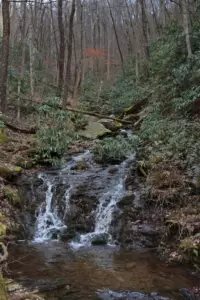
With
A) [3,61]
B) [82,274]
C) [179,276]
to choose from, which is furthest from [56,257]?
[3,61]

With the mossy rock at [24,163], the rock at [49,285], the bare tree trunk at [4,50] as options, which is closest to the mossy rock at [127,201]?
the mossy rock at [24,163]

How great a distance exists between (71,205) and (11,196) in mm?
1823

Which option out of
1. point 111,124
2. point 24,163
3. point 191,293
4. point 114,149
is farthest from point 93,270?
point 111,124

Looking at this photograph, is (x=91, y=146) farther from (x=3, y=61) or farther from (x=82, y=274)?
(x=82, y=274)

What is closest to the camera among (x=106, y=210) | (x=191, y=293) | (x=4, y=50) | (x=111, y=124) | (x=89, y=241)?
(x=191, y=293)

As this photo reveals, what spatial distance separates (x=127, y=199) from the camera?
10.1m

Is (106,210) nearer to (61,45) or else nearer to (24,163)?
(24,163)

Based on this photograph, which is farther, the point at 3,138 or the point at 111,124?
the point at 111,124

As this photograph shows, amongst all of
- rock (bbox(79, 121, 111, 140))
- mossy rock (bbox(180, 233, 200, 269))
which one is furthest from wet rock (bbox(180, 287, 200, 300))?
rock (bbox(79, 121, 111, 140))

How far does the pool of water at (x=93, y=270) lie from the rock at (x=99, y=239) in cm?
34

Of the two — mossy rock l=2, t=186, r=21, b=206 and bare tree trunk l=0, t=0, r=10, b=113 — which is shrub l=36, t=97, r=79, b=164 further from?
mossy rock l=2, t=186, r=21, b=206

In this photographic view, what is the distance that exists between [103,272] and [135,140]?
277 inches

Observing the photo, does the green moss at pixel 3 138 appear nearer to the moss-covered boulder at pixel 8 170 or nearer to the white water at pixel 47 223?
the moss-covered boulder at pixel 8 170

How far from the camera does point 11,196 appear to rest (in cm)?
969
